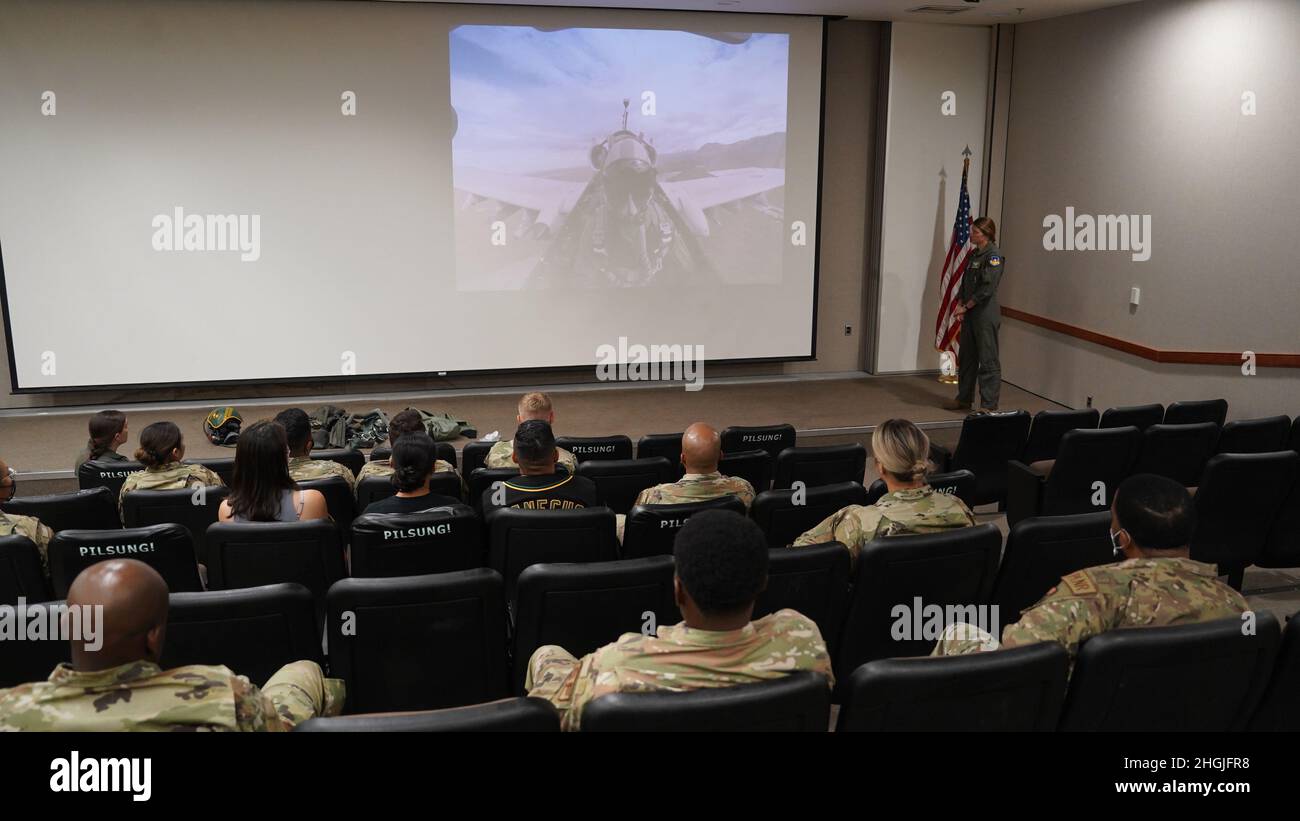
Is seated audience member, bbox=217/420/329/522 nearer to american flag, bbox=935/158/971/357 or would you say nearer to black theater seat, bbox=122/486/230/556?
black theater seat, bbox=122/486/230/556

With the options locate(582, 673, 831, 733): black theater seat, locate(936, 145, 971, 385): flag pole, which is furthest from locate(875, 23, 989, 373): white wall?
locate(582, 673, 831, 733): black theater seat

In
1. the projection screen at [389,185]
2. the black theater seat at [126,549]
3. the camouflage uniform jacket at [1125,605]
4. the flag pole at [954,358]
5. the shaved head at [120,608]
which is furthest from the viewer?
the flag pole at [954,358]

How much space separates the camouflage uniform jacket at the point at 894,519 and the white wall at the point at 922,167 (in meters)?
6.50

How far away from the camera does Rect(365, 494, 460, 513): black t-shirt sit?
376 centimetres

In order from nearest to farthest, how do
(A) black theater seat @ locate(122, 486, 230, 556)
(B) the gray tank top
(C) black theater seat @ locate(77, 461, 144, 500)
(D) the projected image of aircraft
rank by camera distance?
(B) the gray tank top < (A) black theater seat @ locate(122, 486, 230, 556) < (C) black theater seat @ locate(77, 461, 144, 500) < (D) the projected image of aircraft

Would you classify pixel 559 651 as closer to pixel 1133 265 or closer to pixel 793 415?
pixel 793 415

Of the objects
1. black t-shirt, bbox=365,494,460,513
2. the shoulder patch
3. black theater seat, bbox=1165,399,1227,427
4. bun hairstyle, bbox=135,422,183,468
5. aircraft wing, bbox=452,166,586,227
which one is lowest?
black t-shirt, bbox=365,494,460,513

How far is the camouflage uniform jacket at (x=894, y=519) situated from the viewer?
11.4 feet

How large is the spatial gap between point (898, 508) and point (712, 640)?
146 centimetres

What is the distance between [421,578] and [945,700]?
1.39 metres

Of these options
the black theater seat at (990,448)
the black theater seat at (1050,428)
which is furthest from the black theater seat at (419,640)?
the black theater seat at (1050,428)

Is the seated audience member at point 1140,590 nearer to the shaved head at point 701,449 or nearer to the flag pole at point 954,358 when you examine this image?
the shaved head at point 701,449

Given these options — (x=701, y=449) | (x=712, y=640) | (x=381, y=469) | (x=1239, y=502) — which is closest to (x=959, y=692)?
(x=712, y=640)

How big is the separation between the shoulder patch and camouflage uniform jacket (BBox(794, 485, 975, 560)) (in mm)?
762
